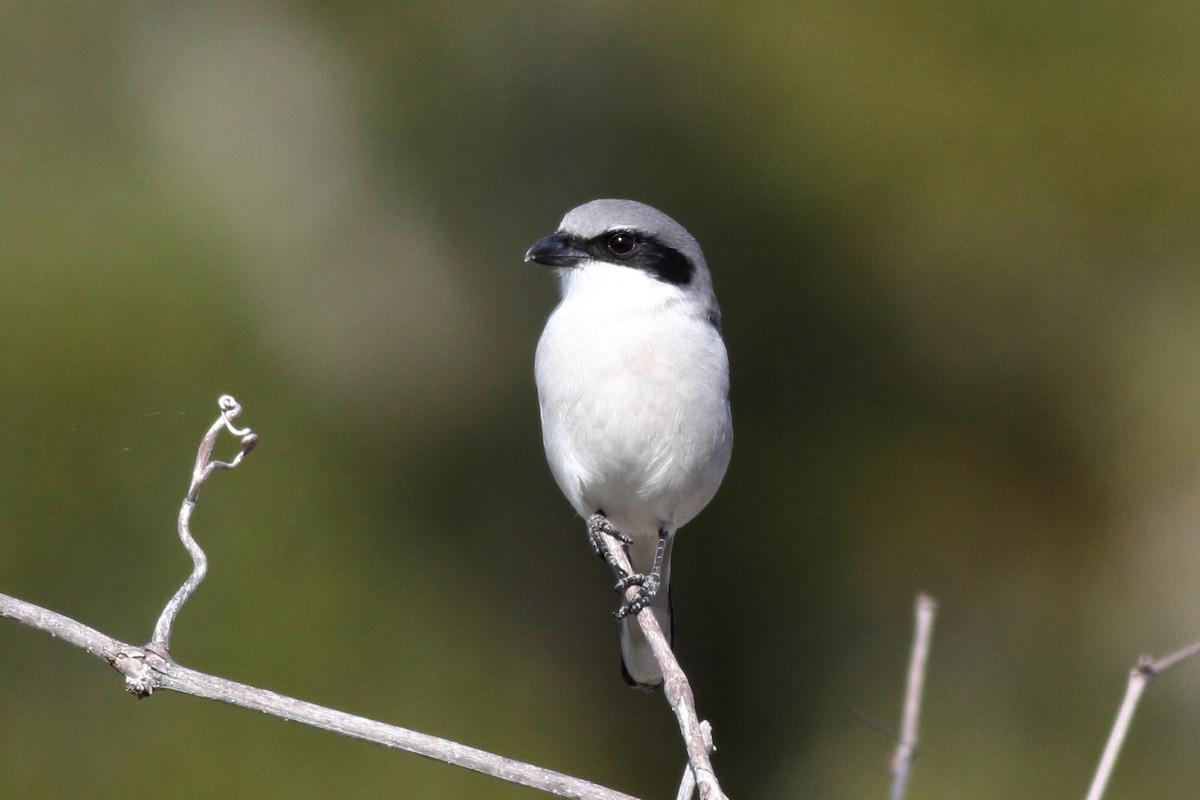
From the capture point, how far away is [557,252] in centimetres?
303

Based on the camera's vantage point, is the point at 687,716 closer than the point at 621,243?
Yes

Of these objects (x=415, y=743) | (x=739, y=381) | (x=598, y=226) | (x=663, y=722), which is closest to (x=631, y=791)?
(x=663, y=722)

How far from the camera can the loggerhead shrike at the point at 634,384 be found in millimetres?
2812

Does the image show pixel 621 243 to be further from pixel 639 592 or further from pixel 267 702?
pixel 267 702

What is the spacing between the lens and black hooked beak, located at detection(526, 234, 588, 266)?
301 cm

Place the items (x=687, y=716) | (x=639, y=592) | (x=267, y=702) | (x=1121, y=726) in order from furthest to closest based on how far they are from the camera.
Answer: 1. (x=639, y=592)
2. (x=687, y=716)
3. (x=1121, y=726)
4. (x=267, y=702)

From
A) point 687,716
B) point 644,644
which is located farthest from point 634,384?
point 687,716

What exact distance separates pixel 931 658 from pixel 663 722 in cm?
98

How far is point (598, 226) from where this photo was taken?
9.96 feet

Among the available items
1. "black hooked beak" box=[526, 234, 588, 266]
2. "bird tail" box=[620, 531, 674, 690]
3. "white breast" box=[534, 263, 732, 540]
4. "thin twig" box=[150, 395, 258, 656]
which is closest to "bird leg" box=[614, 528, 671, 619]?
"bird tail" box=[620, 531, 674, 690]

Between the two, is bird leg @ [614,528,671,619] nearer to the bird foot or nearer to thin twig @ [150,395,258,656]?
the bird foot

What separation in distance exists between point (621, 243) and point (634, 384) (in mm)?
440

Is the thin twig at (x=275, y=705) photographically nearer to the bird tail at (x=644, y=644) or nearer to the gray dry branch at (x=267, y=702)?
the gray dry branch at (x=267, y=702)

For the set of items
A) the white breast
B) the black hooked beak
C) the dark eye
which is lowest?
the white breast
